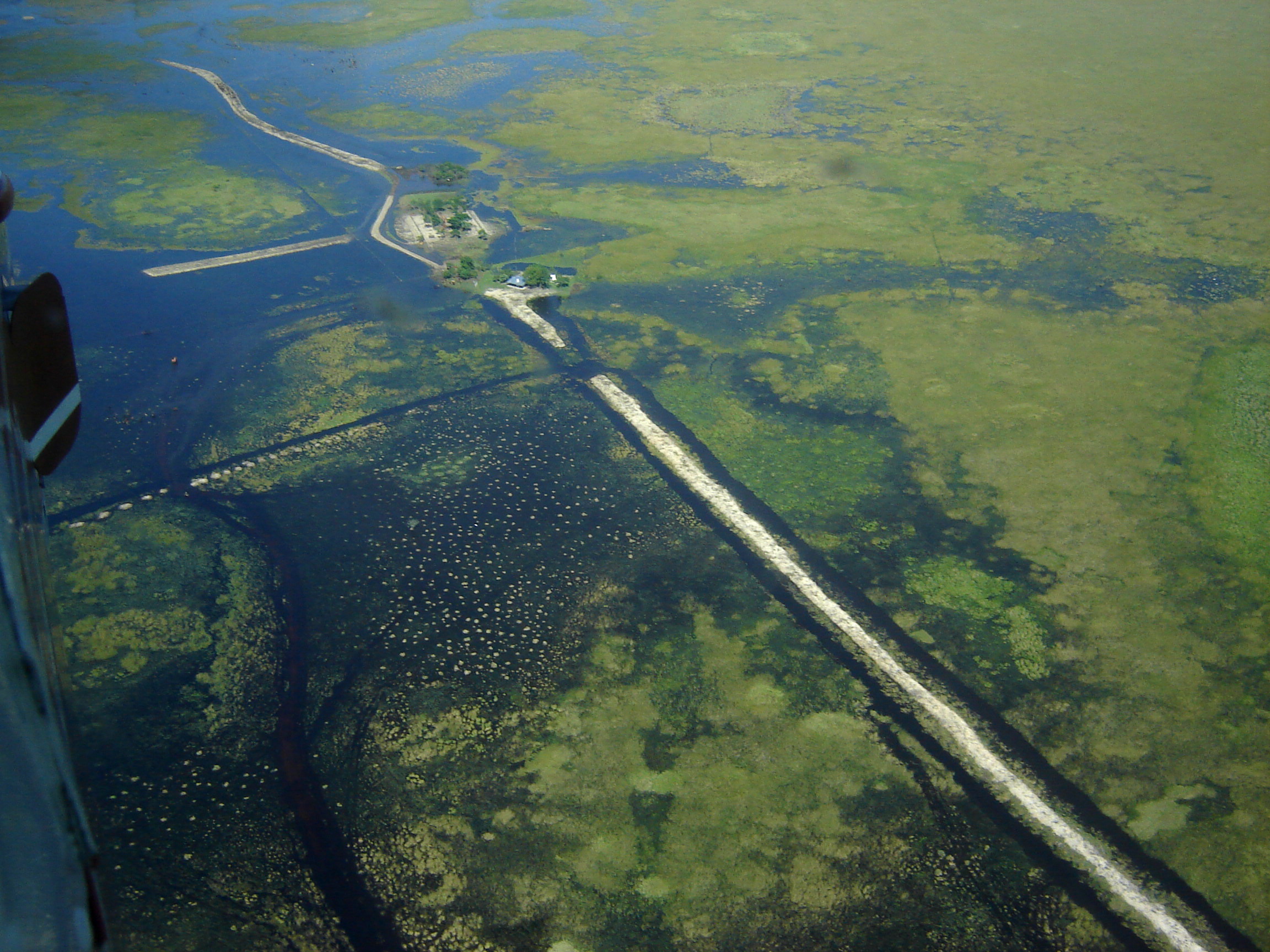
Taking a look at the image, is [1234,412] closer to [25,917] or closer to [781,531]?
[781,531]

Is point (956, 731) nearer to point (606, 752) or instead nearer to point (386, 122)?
point (606, 752)

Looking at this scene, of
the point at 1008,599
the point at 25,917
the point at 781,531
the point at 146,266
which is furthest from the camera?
the point at 146,266

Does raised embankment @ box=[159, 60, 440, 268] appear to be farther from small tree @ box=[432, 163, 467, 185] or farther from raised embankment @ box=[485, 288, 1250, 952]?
raised embankment @ box=[485, 288, 1250, 952]

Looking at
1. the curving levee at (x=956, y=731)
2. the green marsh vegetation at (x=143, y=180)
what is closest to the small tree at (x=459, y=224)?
the green marsh vegetation at (x=143, y=180)

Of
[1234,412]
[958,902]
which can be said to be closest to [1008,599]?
[958,902]

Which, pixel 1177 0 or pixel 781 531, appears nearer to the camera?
pixel 781 531

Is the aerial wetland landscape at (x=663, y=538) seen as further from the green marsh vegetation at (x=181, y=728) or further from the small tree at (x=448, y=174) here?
the small tree at (x=448, y=174)

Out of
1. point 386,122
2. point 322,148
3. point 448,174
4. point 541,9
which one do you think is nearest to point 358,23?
point 541,9

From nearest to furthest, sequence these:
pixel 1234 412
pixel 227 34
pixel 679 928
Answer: pixel 679 928, pixel 1234 412, pixel 227 34

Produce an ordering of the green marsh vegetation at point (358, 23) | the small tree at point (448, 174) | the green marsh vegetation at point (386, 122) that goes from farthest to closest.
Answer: the green marsh vegetation at point (358, 23), the green marsh vegetation at point (386, 122), the small tree at point (448, 174)
